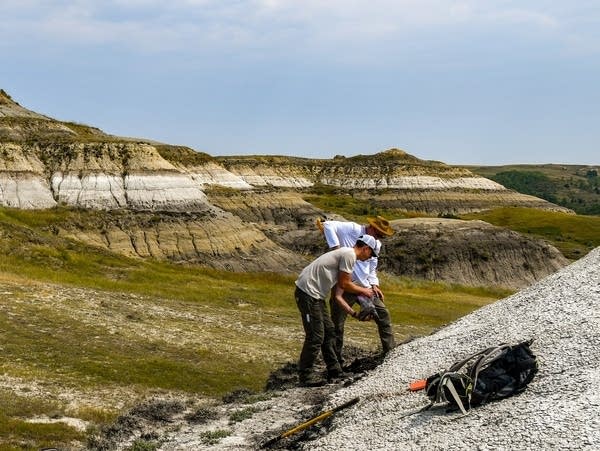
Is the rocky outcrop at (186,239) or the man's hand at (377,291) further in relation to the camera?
the rocky outcrop at (186,239)

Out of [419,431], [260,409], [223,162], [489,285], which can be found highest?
[223,162]

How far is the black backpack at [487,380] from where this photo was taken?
29.9 feet

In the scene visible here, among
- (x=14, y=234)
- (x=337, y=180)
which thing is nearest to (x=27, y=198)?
(x=14, y=234)

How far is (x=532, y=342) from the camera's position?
10.4 meters

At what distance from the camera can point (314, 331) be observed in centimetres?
1280

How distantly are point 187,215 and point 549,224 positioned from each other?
79.4 meters

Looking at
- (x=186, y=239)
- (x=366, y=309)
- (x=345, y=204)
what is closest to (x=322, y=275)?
(x=366, y=309)

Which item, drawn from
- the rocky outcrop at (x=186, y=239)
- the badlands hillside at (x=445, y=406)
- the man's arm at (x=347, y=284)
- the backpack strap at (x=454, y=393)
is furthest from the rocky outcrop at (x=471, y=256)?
the backpack strap at (x=454, y=393)

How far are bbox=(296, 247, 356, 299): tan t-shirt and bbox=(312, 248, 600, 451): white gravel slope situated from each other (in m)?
1.78

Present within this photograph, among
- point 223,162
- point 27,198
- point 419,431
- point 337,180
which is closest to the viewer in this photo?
point 419,431

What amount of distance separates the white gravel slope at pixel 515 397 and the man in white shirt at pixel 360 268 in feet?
2.28

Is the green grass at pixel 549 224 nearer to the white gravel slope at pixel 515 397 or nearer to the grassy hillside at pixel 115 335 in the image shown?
the grassy hillside at pixel 115 335

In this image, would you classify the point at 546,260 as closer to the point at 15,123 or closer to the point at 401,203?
the point at 401,203

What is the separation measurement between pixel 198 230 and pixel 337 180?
89628mm
